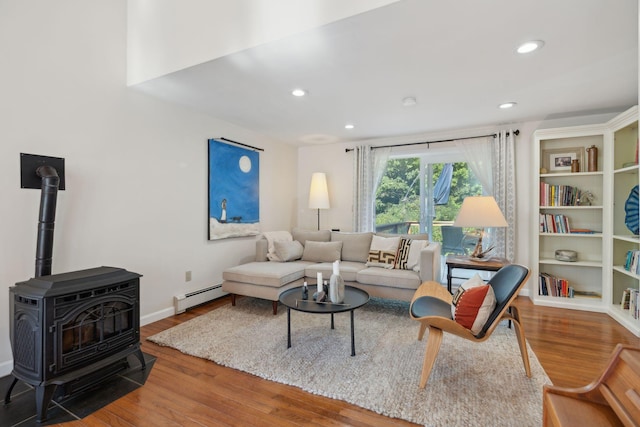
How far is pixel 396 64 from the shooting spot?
2.31 meters

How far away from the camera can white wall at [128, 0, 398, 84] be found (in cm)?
185

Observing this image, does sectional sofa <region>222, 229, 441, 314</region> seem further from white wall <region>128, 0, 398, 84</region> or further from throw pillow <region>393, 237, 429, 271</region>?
white wall <region>128, 0, 398, 84</region>

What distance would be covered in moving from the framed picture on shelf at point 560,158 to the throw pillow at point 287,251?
3.25 metres

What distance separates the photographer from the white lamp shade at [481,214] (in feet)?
10.5

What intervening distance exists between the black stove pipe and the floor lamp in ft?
10.4

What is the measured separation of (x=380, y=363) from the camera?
7.14 feet

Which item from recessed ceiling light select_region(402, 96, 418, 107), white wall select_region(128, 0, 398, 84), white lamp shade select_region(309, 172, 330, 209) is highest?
white wall select_region(128, 0, 398, 84)

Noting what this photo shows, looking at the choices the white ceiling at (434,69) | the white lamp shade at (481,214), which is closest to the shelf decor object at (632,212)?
the white ceiling at (434,69)

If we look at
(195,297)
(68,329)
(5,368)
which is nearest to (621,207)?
(195,297)

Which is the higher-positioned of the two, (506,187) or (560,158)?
(560,158)

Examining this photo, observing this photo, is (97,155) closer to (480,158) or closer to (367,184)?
(367,184)

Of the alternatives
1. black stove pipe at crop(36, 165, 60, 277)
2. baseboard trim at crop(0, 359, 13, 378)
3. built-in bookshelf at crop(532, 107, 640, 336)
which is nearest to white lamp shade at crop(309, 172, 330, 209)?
built-in bookshelf at crop(532, 107, 640, 336)

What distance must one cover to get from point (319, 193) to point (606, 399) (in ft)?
13.1

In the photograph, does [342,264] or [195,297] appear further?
[342,264]
